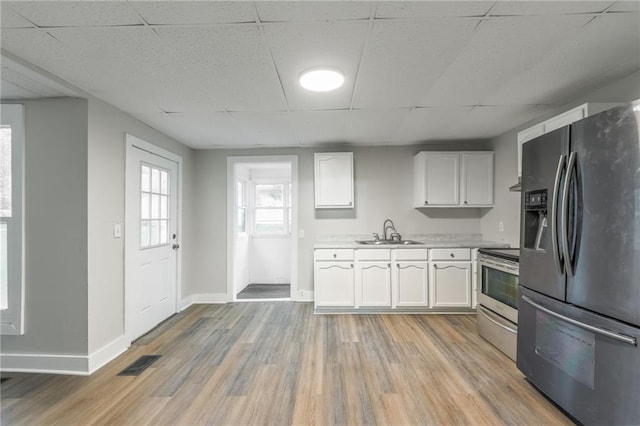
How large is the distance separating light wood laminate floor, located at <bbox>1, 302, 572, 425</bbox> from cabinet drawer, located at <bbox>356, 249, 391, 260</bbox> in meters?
0.91

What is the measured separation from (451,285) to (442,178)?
1.44m

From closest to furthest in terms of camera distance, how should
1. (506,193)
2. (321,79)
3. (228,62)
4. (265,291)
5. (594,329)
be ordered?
(594,329) < (228,62) < (321,79) < (506,193) < (265,291)

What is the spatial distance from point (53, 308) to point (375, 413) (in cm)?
265

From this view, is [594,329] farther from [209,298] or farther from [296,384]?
[209,298]

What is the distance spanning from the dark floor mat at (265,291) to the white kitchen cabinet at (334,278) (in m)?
1.03

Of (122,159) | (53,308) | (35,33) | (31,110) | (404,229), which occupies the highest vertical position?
(35,33)

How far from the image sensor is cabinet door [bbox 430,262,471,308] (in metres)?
3.53

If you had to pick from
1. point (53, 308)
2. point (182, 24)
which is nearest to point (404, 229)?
point (182, 24)

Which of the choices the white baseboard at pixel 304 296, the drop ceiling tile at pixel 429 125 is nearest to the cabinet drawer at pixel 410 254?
the white baseboard at pixel 304 296

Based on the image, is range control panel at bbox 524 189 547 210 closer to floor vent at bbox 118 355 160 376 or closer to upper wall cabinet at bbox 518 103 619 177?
upper wall cabinet at bbox 518 103 619 177

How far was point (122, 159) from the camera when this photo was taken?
8.76 feet

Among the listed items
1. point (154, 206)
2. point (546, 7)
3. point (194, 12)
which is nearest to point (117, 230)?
point (154, 206)

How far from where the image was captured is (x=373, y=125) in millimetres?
3193

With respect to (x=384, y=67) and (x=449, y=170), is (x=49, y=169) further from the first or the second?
(x=449, y=170)
